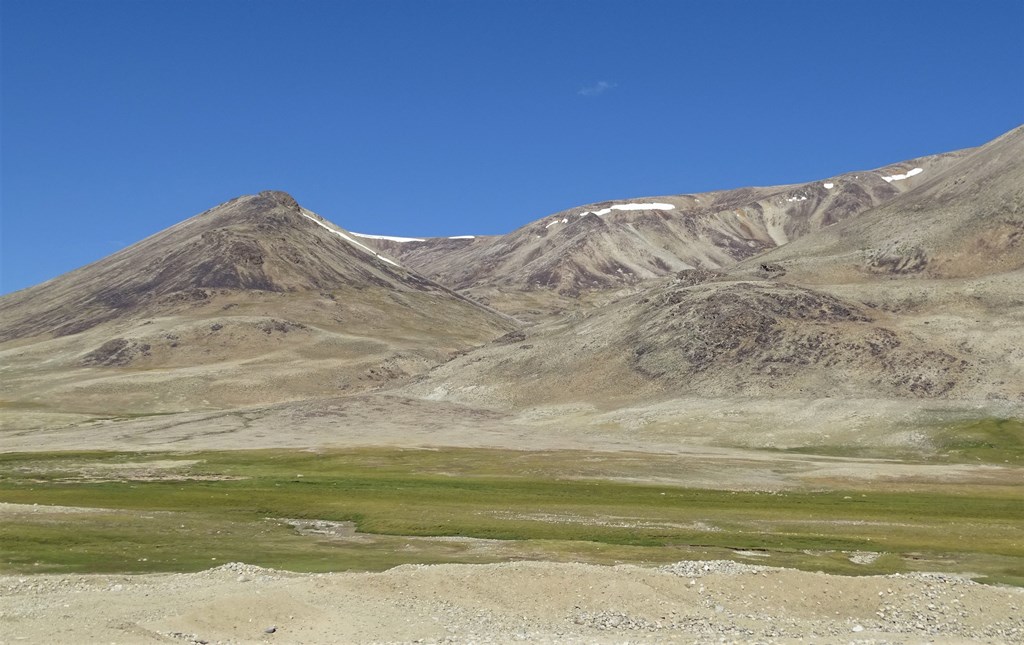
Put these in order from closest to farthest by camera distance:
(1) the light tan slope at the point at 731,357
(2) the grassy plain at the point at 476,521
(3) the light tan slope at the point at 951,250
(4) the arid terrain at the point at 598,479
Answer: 1. (4) the arid terrain at the point at 598,479
2. (2) the grassy plain at the point at 476,521
3. (1) the light tan slope at the point at 731,357
4. (3) the light tan slope at the point at 951,250

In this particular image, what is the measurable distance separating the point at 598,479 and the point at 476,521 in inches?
1056

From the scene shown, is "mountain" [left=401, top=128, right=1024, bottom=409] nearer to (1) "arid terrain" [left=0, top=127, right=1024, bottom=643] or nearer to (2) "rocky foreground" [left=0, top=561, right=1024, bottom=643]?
(1) "arid terrain" [left=0, top=127, right=1024, bottom=643]

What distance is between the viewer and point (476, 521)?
175 ft

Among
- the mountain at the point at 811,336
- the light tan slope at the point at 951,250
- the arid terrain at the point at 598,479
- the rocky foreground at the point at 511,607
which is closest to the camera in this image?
the rocky foreground at the point at 511,607

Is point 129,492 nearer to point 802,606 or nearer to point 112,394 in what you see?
point 802,606

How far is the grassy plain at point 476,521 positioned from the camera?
42.2m

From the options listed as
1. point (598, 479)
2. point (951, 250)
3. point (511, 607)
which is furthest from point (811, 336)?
point (511, 607)

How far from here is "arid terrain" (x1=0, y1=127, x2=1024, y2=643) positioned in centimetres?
3272

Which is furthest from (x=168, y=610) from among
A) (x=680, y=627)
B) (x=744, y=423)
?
(x=744, y=423)

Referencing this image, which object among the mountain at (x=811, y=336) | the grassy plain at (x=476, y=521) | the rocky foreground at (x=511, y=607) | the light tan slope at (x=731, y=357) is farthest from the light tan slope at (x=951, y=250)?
the rocky foreground at (x=511, y=607)

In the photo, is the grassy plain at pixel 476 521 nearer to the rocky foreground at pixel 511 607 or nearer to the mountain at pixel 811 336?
the rocky foreground at pixel 511 607

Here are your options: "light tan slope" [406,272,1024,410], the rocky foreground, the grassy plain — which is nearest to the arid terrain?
the rocky foreground

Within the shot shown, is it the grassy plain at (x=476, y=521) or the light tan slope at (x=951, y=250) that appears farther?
the light tan slope at (x=951, y=250)

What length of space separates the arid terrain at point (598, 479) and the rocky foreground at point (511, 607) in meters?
0.13
